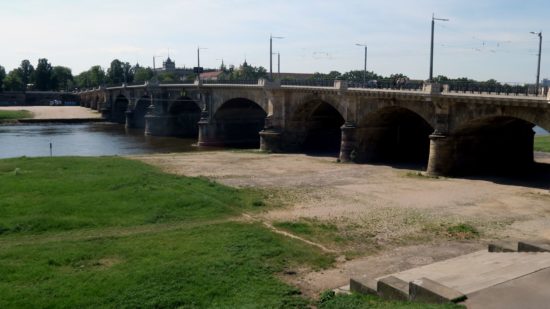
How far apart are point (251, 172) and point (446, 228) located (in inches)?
772

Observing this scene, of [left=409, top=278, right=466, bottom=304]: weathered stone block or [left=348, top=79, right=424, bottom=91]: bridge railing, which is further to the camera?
[left=348, top=79, right=424, bottom=91]: bridge railing

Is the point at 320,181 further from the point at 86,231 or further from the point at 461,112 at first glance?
the point at 86,231

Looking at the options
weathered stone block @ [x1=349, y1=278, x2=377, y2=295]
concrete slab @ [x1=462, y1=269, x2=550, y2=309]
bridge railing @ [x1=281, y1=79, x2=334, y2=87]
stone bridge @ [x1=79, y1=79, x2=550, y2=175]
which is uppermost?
bridge railing @ [x1=281, y1=79, x2=334, y2=87]

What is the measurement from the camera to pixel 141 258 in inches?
720

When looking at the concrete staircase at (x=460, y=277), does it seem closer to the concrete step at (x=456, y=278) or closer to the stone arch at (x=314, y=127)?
the concrete step at (x=456, y=278)

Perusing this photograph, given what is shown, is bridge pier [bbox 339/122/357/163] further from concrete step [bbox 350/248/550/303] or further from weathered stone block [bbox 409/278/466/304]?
weathered stone block [bbox 409/278/466/304]

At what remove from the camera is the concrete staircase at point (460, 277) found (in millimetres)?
12703

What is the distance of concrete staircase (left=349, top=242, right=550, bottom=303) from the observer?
12.7m

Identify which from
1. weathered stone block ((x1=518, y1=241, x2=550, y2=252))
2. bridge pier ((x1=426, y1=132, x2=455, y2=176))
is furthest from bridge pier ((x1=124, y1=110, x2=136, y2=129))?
weathered stone block ((x1=518, y1=241, x2=550, y2=252))

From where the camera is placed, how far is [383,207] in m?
28.5

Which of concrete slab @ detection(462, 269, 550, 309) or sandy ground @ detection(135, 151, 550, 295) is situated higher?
concrete slab @ detection(462, 269, 550, 309)

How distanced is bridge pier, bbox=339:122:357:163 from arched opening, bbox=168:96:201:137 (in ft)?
146

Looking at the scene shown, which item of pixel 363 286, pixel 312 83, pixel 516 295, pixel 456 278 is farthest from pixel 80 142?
pixel 516 295

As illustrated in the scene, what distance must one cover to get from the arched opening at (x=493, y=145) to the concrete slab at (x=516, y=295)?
1017 inches
